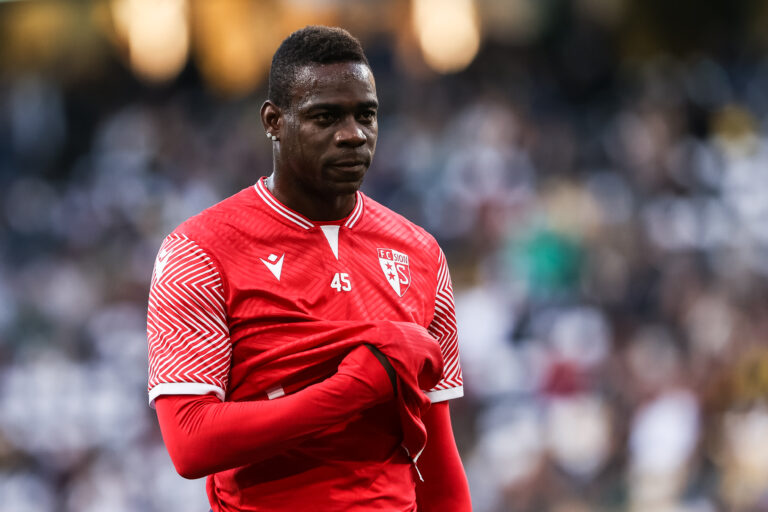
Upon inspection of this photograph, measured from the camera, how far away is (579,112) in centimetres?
847

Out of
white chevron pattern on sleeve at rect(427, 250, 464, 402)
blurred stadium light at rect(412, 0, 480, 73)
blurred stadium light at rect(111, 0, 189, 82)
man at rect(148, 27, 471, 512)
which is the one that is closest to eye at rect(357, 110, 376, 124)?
man at rect(148, 27, 471, 512)

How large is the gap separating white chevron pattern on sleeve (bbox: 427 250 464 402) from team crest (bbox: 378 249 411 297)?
113 millimetres

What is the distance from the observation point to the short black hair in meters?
1.98

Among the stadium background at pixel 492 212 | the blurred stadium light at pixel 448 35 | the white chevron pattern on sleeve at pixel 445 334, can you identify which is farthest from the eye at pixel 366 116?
the blurred stadium light at pixel 448 35

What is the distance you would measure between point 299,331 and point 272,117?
474 mm

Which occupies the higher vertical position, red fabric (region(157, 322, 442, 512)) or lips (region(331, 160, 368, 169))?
lips (region(331, 160, 368, 169))

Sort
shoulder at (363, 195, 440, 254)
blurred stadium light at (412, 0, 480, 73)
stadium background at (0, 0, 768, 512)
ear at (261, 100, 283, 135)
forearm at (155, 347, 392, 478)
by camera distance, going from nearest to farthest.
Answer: forearm at (155, 347, 392, 478)
ear at (261, 100, 283, 135)
shoulder at (363, 195, 440, 254)
stadium background at (0, 0, 768, 512)
blurred stadium light at (412, 0, 480, 73)

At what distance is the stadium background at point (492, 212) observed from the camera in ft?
22.0

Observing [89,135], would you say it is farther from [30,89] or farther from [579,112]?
[579,112]

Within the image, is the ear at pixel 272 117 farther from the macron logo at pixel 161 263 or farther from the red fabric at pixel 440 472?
the red fabric at pixel 440 472

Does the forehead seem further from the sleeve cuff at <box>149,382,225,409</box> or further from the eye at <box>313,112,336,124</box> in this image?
the sleeve cuff at <box>149,382,225,409</box>

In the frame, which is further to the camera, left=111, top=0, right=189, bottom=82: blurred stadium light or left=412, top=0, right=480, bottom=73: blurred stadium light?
left=111, top=0, right=189, bottom=82: blurred stadium light

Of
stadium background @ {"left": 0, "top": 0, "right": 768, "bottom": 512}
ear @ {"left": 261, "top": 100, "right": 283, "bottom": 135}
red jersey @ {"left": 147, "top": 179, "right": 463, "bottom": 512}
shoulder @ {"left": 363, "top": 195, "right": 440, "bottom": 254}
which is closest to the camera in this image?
red jersey @ {"left": 147, "top": 179, "right": 463, "bottom": 512}

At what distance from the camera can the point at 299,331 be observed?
1.94m
